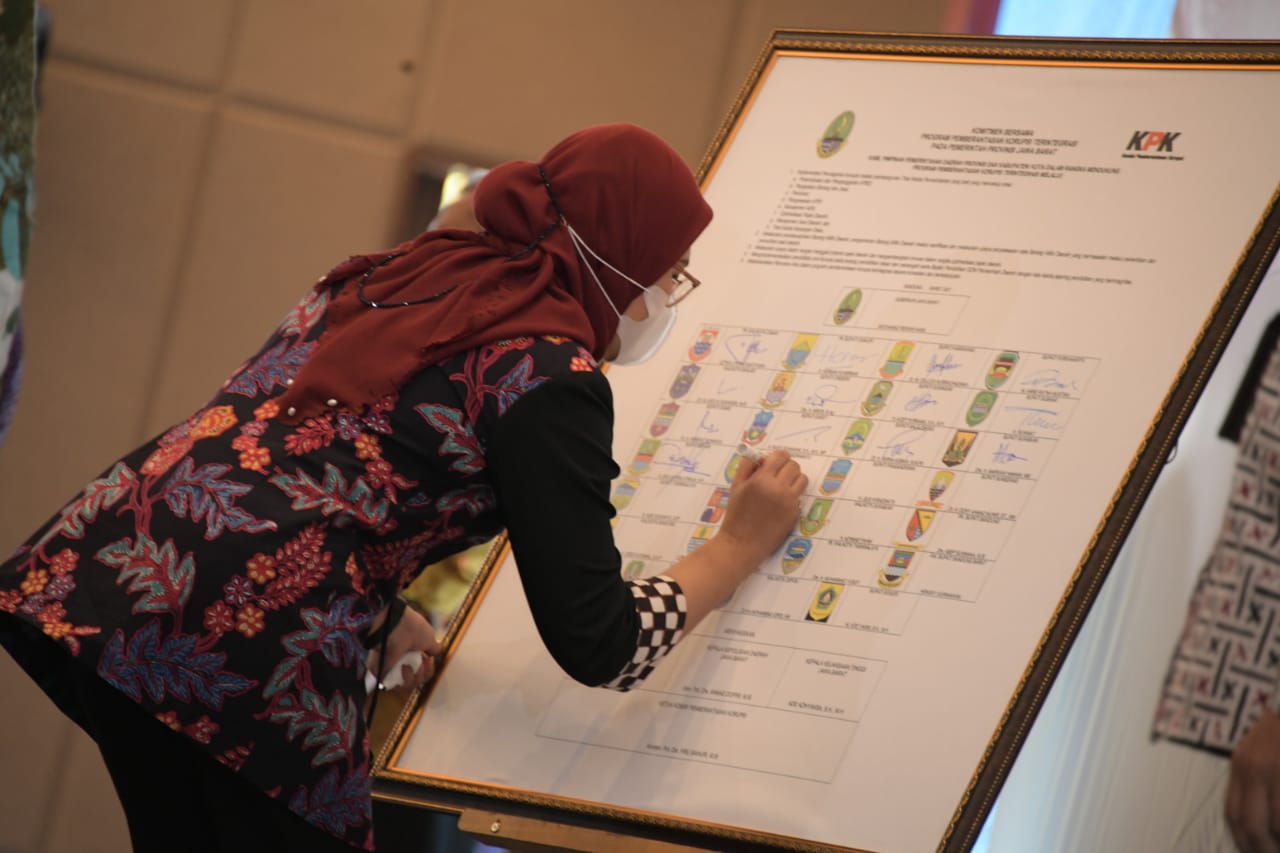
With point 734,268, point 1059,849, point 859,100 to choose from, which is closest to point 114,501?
point 734,268

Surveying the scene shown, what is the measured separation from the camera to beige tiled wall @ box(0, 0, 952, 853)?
9.75 feet

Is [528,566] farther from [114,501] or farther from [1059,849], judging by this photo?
[1059,849]

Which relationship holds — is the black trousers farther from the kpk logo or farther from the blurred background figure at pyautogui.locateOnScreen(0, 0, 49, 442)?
the kpk logo

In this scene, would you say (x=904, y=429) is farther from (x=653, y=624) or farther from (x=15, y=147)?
(x=15, y=147)

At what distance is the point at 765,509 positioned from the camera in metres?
1.36

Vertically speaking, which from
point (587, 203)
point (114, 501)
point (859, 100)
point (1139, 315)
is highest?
point (859, 100)

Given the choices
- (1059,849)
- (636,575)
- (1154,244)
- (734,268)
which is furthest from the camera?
(1059,849)

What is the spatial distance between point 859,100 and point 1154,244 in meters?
0.43

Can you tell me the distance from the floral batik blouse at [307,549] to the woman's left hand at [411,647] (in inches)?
12.5

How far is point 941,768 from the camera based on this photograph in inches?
46.8

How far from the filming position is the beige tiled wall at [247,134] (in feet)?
9.75
